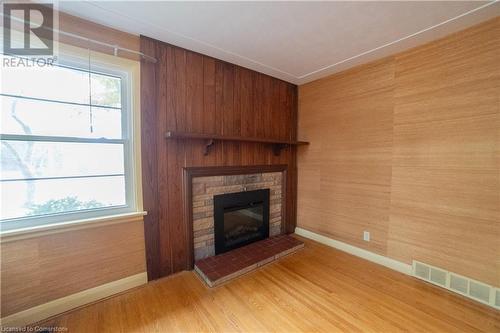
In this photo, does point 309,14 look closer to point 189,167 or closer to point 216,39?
point 216,39

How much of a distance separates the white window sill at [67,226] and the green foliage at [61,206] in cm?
14

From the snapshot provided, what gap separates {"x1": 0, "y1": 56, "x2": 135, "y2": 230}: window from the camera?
156 cm

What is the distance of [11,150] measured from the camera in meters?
1.55

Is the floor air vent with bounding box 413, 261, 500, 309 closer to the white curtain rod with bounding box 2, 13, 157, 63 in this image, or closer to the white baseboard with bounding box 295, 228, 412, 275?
the white baseboard with bounding box 295, 228, 412, 275

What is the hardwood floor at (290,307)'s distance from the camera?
1590mm

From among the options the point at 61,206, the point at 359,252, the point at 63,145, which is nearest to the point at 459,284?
the point at 359,252

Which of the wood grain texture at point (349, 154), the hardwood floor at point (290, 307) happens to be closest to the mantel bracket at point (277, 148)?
the wood grain texture at point (349, 154)

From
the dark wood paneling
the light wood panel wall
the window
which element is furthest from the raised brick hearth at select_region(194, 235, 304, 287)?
the window

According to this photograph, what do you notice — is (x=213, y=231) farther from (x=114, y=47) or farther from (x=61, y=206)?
(x=114, y=47)

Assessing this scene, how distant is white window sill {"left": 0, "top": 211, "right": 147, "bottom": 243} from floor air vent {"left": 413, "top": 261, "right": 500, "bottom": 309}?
9.79 ft

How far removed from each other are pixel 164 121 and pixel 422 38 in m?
2.76

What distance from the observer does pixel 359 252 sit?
2693mm

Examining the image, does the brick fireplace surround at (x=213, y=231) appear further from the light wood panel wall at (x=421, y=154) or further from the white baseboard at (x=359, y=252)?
the light wood panel wall at (x=421, y=154)

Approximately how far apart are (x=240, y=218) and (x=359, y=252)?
1656 millimetres
